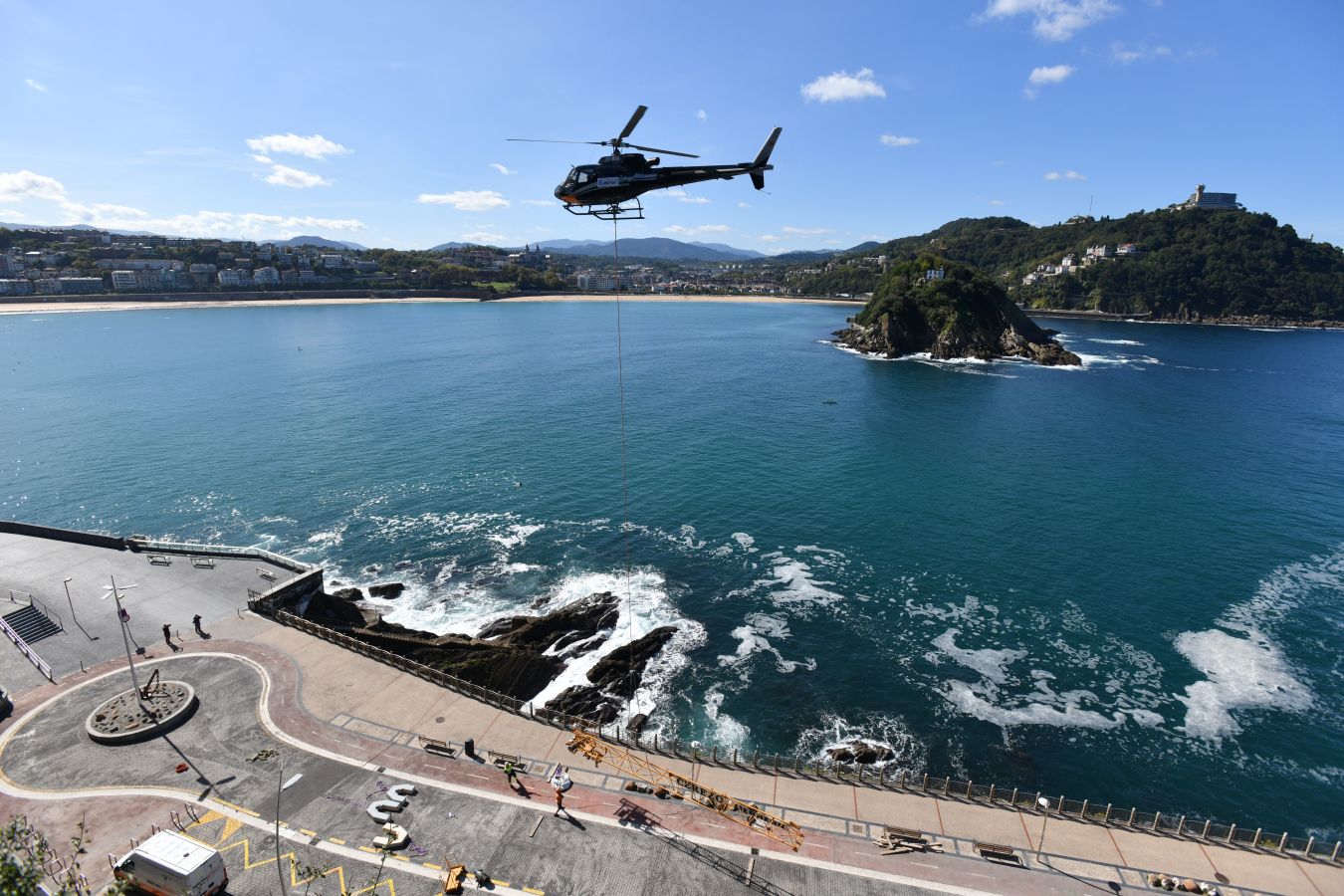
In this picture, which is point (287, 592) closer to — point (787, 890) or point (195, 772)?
point (195, 772)

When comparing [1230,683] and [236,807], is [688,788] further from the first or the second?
[1230,683]

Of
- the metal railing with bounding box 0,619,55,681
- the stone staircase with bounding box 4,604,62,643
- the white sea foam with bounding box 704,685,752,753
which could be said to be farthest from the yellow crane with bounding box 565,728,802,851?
the stone staircase with bounding box 4,604,62,643

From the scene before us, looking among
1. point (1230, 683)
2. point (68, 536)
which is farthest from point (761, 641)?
point (68, 536)

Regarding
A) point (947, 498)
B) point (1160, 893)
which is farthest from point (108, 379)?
point (1160, 893)

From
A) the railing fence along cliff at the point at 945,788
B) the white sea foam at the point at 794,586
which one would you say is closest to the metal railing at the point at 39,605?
the railing fence along cliff at the point at 945,788

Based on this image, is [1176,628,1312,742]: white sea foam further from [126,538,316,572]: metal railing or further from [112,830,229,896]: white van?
[126,538,316,572]: metal railing
